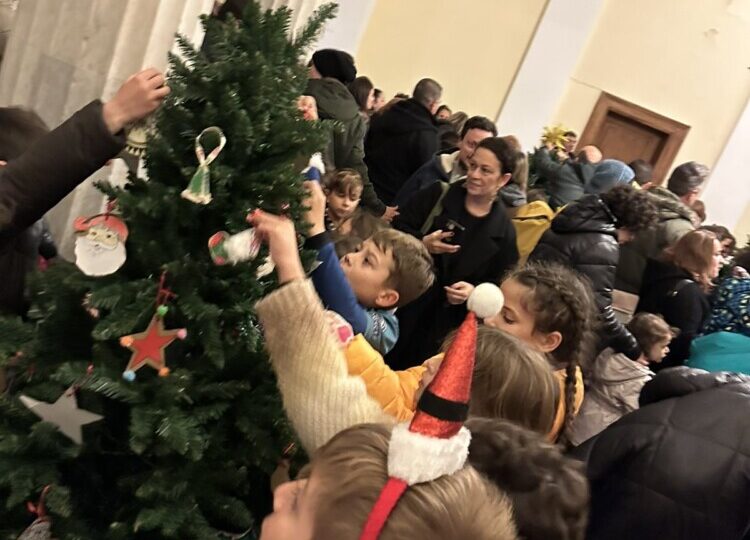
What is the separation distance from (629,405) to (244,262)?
2078mm

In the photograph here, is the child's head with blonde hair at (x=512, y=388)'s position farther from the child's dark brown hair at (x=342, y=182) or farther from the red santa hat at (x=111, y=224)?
the child's dark brown hair at (x=342, y=182)

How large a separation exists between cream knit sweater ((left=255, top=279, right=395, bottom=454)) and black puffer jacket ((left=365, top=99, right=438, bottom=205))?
10.7 feet

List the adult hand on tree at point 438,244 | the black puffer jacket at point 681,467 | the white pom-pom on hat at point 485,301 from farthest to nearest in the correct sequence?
the adult hand on tree at point 438,244, the black puffer jacket at point 681,467, the white pom-pom on hat at point 485,301

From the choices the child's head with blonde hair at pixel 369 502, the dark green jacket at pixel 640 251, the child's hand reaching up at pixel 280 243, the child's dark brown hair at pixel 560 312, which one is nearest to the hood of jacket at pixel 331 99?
the child's dark brown hair at pixel 560 312

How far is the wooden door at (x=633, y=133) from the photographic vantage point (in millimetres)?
8938

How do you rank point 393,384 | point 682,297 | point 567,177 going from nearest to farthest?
point 393,384 → point 682,297 → point 567,177

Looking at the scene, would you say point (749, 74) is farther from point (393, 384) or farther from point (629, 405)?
point (393, 384)

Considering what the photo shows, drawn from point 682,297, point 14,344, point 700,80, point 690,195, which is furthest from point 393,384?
point 700,80

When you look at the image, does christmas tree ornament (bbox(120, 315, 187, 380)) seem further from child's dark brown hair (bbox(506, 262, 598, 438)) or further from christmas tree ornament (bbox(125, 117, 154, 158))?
child's dark brown hair (bbox(506, 262, 598, 438))

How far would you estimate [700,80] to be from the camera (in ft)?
28.9

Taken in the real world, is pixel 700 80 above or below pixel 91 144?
above

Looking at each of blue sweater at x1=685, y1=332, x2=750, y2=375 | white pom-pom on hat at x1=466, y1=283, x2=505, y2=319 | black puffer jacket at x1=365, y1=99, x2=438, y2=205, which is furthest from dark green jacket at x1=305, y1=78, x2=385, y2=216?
white pom-pom on hat at x1=466, y1=283, x2=505, y2=319

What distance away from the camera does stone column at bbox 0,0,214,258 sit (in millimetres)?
2139

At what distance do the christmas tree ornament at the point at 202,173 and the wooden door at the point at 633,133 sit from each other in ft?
27.9
